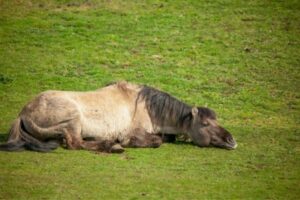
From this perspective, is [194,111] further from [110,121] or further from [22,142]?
[22,142]

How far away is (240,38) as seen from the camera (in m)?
20.1

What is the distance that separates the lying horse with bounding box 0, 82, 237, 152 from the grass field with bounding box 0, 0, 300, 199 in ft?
0.87

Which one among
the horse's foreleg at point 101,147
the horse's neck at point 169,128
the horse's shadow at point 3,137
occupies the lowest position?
the horse's shadow at point 3,137

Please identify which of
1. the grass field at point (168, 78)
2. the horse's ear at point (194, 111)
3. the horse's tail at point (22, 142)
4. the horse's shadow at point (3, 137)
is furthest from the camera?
the horse's ear at point (194, 111)

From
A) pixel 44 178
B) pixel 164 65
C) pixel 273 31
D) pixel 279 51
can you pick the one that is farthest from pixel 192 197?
pixel 273 31

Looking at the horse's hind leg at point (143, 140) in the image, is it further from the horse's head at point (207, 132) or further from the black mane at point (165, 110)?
the horse's head at point (207, 132)

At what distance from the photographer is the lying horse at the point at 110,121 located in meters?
12.3

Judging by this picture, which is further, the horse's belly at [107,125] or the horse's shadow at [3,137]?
the horse's shadow at [3,137]

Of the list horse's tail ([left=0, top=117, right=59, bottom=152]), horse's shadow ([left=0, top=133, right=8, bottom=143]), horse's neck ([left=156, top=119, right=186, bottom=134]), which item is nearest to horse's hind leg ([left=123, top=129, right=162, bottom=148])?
horse's neck ([left=156, top=119, right=186, bottom=134])

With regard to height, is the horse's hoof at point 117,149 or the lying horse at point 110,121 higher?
the lying horse at point 110,121

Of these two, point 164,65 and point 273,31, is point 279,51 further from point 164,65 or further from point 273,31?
point 164,65

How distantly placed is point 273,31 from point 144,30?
3.79 metres

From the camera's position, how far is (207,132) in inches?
518

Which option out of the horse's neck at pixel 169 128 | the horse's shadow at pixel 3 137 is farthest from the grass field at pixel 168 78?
the horse's neck at pixel 169 128
